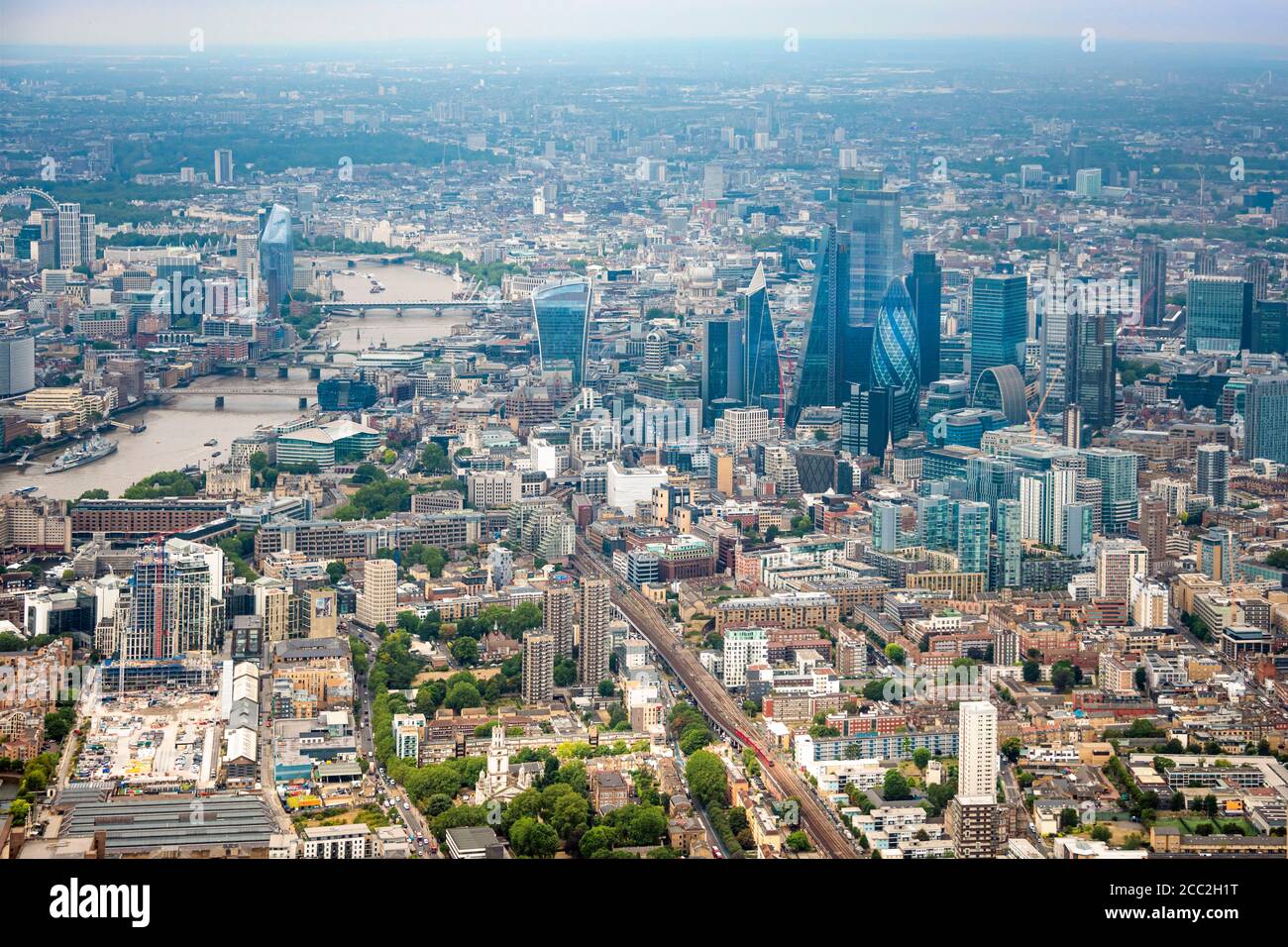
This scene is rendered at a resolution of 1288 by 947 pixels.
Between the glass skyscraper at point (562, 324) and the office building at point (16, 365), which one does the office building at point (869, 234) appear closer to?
the glass skyscraper at point (562, 324)

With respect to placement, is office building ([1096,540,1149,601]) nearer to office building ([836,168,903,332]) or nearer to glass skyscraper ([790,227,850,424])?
glass skyscraper ([790,227,850,424])

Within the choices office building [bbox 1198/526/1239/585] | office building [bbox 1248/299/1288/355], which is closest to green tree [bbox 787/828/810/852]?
office building [bbox 1198/526/1239/585]

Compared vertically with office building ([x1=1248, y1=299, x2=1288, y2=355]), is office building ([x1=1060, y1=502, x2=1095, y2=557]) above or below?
below

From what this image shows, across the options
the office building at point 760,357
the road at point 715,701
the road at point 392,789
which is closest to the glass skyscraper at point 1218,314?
the office building at point 760,357

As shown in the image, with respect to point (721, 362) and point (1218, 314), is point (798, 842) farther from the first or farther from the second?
point (1218, 314)
